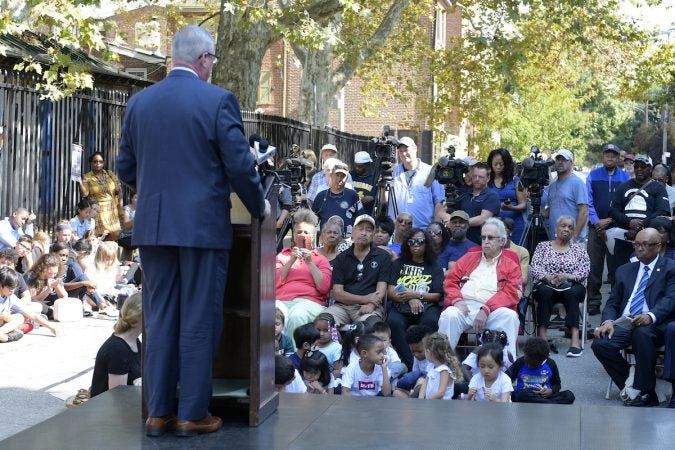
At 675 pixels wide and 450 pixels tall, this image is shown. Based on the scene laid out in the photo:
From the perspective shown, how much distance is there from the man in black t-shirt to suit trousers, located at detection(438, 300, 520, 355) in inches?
23.4

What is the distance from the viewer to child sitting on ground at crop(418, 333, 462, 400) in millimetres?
7980

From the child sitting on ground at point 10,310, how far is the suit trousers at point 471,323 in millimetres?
4357

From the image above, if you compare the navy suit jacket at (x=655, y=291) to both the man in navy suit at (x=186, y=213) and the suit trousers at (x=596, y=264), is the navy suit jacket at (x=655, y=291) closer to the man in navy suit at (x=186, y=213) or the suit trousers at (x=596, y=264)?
the suit trousers at (x=596, y=264)

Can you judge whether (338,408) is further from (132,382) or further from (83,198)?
(83,198)

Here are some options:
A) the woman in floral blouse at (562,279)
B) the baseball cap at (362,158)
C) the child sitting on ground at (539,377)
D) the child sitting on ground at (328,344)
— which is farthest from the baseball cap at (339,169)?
the child sitting on ground at (539,377)

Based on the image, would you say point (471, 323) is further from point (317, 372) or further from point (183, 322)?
point (183, 322)

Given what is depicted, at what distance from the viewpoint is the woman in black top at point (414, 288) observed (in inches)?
372

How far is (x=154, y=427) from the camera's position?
5023 millimetres

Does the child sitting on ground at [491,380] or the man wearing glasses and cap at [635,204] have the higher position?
the man wearing glasses and cap at [635,204]

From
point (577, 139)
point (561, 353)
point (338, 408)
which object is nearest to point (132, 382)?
point (338, 408)

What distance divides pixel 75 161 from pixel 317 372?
776 centimetres

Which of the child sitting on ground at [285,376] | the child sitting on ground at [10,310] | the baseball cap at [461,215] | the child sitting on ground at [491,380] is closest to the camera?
the child sitting on ground at [285,376]

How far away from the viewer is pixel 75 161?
15.0 meters

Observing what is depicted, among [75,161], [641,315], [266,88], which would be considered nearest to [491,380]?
[641,315]
